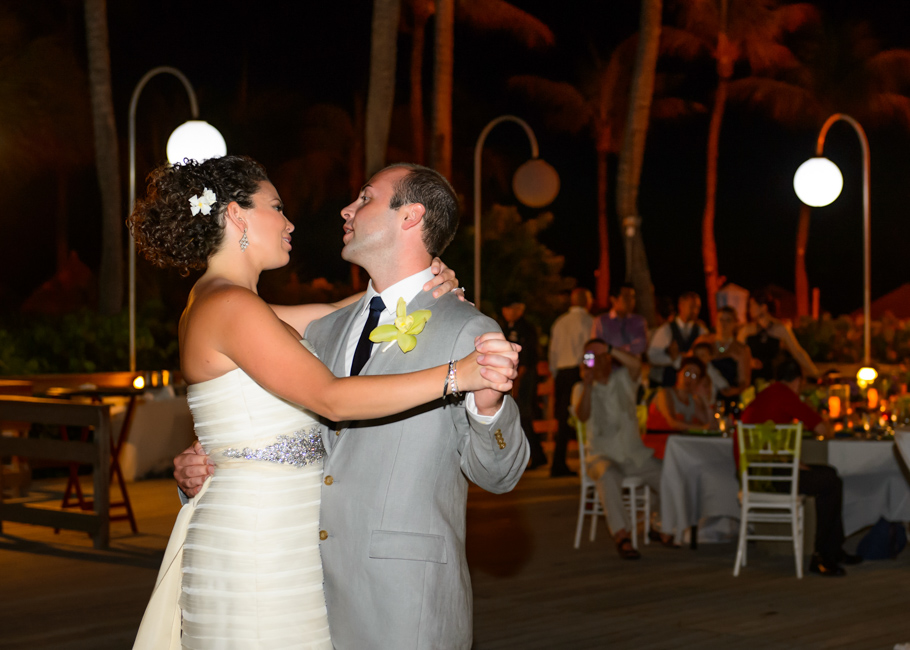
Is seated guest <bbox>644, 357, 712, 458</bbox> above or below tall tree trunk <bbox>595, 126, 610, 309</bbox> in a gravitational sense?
below

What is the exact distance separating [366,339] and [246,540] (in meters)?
0.53

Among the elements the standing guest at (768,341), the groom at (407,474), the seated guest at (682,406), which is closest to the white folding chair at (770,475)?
the seated guest at (682,406)

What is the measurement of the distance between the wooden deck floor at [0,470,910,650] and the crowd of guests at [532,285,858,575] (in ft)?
1.29

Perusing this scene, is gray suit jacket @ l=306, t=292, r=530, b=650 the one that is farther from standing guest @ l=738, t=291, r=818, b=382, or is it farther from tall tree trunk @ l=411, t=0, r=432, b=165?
tall tree trunk @ l=411, t=0, r=432, b=165

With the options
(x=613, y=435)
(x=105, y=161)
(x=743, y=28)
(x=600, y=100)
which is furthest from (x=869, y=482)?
(x=600, y=100)

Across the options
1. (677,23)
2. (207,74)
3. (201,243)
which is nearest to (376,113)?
(201,243)

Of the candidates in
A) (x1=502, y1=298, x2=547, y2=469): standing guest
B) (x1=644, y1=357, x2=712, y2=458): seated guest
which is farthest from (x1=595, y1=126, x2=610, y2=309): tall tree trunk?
(x1=644, y1=357, x2=712, y2=458): seated guest

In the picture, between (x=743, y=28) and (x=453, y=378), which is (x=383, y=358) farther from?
(x=743, y=28)

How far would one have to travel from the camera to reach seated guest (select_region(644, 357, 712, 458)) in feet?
25.2

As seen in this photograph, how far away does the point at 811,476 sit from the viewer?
687 centimetres

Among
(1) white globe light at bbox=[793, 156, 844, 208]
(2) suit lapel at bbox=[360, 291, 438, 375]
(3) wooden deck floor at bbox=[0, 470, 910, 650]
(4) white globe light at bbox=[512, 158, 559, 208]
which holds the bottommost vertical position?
(3) wooden deck floor at bbox=[0, 470, 910, 650]

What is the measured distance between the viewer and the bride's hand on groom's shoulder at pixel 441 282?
8.40ft

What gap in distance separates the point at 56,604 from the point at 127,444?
14.9ft

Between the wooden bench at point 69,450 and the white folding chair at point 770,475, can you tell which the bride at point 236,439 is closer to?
the white folding chair at point 770,475
